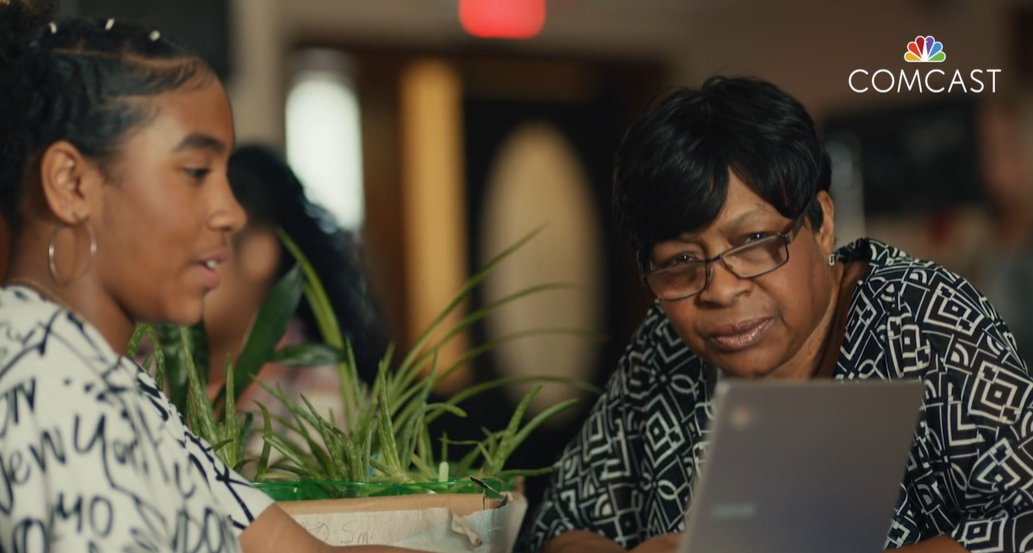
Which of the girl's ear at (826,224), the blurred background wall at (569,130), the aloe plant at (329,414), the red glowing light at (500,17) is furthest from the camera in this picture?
the red glowing light at (500,17)

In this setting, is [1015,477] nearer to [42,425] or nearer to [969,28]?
[42,425]

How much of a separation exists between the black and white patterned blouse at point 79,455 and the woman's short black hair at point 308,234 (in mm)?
1451

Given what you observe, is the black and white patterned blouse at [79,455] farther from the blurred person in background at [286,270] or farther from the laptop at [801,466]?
the blurred person in background at [286,270]

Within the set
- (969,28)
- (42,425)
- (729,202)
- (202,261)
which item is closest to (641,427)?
(729,202)

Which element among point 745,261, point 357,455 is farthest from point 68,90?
point 745,261

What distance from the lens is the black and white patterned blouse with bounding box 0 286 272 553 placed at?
83 centimetres

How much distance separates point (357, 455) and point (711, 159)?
19.7 inches

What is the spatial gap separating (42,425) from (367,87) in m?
4.58

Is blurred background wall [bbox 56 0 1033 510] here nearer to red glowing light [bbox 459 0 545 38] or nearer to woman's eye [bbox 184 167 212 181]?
red glowing light [bbox 459 0 545 38]

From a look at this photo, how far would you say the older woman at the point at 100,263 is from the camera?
2.73 feet

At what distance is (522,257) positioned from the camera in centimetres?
558

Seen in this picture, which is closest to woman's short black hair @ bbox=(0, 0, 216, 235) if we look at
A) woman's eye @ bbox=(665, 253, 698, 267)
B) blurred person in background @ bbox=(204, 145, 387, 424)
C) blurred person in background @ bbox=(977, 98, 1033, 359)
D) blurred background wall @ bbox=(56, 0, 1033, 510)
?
woman's eye @ bbox=(665, 253, 698, 267)

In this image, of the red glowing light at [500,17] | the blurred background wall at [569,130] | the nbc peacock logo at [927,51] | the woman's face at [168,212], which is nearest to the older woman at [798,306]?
the woman's face at [168,212]

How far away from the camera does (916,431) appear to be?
1251mm
